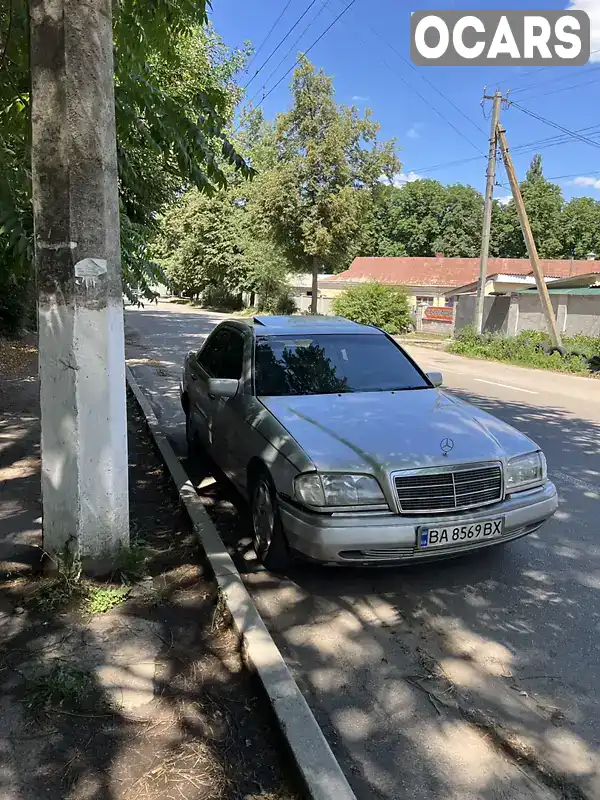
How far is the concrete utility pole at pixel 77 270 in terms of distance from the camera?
3.24 meters

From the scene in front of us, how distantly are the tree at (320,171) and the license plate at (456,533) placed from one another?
2900 cm

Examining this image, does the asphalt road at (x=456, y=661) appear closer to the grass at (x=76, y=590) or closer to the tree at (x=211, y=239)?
the grass at (x=76, y=590)

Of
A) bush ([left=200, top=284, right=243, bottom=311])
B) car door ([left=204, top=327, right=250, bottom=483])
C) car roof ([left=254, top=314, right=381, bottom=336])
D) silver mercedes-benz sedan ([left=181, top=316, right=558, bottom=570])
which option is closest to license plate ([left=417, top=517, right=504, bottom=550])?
silver mercedes-benz sedan ([left=181, top=316, right=558, bottom=570])

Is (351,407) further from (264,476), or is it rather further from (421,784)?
(421,784)

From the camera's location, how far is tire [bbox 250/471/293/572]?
398 centimetres

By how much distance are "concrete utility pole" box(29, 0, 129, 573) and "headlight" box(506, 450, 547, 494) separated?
2.39 metres

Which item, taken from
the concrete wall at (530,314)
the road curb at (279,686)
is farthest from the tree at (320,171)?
the road curb at (279,686)

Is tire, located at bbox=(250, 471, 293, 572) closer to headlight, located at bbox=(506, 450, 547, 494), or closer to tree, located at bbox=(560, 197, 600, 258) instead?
headlight, located at bbox=(506, 450, 547, 494)

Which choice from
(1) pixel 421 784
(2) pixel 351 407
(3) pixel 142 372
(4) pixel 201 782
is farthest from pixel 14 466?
(3) pixel 142 372

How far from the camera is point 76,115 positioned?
3236mm

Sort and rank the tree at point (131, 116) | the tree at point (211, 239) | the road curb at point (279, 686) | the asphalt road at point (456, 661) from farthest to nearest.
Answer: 1. the tree at point (211, 239)
2. the tree at point (131, 116)
3. the asphalt road at point (456, 661)
4. the road curb at point (279, 686)

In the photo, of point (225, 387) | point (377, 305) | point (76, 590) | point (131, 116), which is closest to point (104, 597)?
point (76, 590)

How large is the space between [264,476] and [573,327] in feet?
69.2

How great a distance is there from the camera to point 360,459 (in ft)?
12.2
